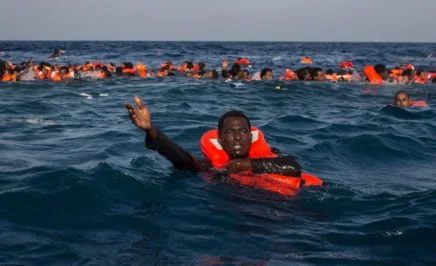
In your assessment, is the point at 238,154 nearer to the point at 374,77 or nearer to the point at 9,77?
the point at 9,77

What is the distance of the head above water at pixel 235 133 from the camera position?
23.1 feet

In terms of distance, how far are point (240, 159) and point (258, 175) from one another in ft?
0.92

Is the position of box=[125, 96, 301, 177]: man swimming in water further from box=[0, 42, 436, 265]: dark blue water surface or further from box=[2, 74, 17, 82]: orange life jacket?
box=[2, 74, 17, 82]: orange life jacket

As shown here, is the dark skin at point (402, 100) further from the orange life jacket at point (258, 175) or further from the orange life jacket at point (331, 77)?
the orange life jacket at point (331, 77)

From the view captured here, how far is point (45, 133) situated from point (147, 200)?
16.7 ft

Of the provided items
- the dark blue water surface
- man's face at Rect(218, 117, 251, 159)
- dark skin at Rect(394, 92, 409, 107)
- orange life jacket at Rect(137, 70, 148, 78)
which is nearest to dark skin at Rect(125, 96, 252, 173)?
man's face at Rect(218, 117, 251, 159)

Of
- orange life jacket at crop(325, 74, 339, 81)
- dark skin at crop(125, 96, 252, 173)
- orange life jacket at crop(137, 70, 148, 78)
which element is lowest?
orange life jacket at crop(137, 70, 148, 78)

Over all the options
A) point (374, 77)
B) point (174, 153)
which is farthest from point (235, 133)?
point (374, 77)

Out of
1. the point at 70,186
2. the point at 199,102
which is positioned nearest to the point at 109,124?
the point at 199,102

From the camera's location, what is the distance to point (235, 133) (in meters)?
7.04

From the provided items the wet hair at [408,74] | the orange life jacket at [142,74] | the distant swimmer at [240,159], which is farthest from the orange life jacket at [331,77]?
the distant swimmer at [240,159]

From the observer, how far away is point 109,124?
12.5m

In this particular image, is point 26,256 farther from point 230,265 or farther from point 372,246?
point 372,246

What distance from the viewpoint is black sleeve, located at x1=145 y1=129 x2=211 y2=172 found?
6527 mm
